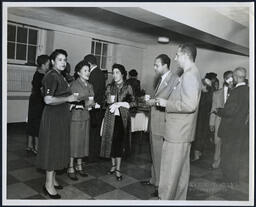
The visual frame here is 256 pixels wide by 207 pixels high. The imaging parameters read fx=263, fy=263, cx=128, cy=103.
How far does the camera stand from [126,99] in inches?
A: 84.4

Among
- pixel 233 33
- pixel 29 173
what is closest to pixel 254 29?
pixel 233 33

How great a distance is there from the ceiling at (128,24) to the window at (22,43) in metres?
0.12

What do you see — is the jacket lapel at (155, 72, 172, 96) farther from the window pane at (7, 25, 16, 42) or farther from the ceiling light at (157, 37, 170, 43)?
the window pane at (7, 25, 16, 42)

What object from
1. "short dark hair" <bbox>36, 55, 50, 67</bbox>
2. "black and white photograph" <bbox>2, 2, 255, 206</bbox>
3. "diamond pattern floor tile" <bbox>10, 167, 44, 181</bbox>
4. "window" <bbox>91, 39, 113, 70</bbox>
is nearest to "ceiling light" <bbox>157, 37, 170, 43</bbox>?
"black and white photograph" <bbox>2, 2, 255, 206</bbox>

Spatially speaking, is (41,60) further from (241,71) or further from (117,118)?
(241,71)

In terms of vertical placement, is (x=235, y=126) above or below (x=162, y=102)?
below

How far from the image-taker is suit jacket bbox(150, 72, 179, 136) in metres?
1.91

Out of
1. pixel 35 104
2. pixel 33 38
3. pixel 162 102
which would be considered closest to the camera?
pixel 162 102


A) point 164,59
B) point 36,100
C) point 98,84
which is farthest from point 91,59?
point 36,100

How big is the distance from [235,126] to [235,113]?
102mm

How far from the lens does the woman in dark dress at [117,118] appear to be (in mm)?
2139

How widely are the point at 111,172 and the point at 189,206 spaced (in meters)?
0.77

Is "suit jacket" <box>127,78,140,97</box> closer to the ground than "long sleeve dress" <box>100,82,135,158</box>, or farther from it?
farther from it

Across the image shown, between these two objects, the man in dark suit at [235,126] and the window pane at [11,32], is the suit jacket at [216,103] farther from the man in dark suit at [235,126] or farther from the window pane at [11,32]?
the window pane at [11,32]
